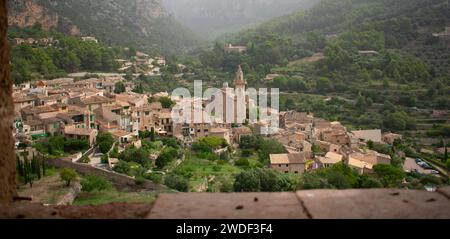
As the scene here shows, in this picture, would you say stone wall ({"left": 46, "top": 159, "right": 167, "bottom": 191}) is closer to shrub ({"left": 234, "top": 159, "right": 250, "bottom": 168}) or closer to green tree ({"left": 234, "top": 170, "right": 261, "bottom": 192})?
green tree ({"left": 234, "top": 170, "right": 261, "bottom": 192})

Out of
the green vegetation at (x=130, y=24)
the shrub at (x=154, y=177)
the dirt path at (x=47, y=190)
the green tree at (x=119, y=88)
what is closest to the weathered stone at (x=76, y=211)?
the dirt path at (x=47, y=190)

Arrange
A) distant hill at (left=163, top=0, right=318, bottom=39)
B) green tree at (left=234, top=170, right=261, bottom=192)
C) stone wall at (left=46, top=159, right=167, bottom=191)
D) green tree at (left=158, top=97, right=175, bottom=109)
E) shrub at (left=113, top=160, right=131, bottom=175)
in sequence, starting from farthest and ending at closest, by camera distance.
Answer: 1. distant hill at (left=163, top=0, right=318, bottom=39)
2. green tree at (left=158, top=97, right=175, bottom=109)
3. shrub at (left=113, top=160, right=131, bottom=175)
4. stone wall at (left=46, top=159, right=167, bottom=191)
5. green tree at (left=234, top=170, right=261, bottom=192)

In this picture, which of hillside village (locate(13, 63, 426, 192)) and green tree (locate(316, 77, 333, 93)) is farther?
green tree (locate(316, 77, 333, 93))

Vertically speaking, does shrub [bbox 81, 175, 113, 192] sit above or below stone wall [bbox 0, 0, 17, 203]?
below

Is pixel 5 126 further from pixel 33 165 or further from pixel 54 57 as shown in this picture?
pixel 54 57

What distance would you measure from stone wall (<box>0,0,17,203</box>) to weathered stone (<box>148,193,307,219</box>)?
69cm

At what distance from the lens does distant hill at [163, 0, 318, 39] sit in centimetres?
10406

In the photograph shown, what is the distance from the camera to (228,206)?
1.73 metres

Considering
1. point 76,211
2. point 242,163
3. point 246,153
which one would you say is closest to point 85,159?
point 242,163

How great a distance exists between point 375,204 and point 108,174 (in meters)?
12.7

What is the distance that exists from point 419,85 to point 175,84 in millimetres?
15613

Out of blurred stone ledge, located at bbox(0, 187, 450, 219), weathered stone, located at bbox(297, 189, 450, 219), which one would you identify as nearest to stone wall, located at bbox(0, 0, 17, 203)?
blurred stone ledge, located at bbox(0, 187, 450, 219)

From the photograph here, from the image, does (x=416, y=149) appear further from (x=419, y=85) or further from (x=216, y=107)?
(x=419, y=85)

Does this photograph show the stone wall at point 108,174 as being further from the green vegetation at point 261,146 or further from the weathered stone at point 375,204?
the weathered stone at point 375,204
